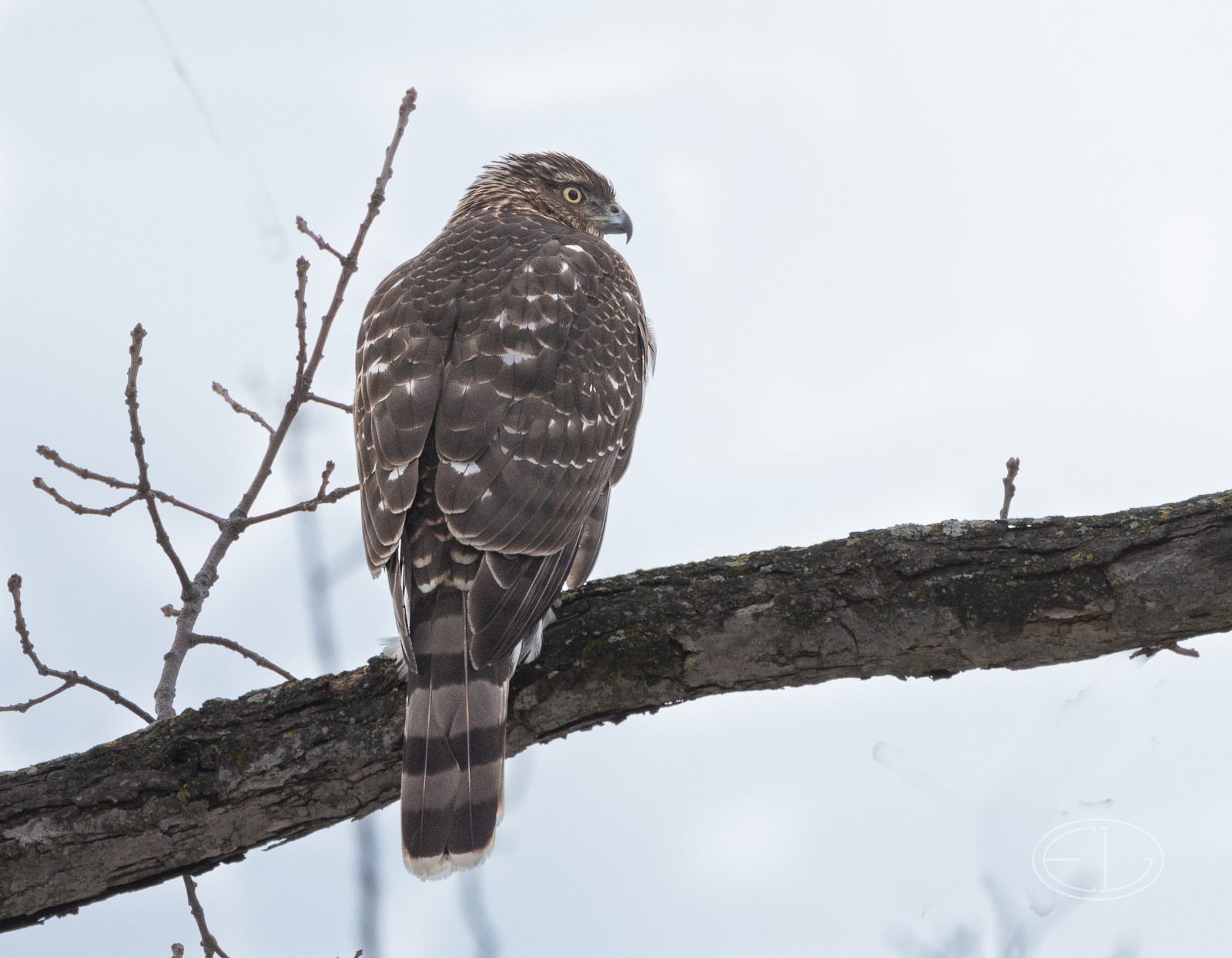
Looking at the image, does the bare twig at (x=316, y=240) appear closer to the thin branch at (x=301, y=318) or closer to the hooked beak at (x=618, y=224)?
the thin branch at (x=301, y=318)

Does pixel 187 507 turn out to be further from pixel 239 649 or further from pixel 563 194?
pixel 563 194

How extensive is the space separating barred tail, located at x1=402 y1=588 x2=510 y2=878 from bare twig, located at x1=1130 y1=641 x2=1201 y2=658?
5.54 ft

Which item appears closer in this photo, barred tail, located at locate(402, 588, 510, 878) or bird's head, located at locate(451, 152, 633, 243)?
barred tail, located at locate(402, 588, 510, 878)

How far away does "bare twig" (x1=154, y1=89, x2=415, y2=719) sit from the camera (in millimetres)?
3949

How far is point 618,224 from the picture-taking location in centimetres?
643

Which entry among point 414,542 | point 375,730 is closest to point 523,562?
point 414,542

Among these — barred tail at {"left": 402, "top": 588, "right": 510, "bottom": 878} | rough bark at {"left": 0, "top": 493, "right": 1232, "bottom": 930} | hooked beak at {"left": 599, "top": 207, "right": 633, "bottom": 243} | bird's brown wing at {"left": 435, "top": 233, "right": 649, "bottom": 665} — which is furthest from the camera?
hooked beak at {"left": 599, "top": 207, "right": 633, "bottom": 243}

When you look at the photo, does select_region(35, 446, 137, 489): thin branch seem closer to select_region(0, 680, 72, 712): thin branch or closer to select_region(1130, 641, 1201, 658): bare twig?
select_region(0, 680, 72, 712): thin branch

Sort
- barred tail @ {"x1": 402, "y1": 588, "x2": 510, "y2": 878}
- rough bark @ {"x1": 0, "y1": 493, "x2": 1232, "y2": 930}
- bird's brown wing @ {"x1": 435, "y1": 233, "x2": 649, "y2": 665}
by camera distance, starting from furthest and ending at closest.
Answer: bird's brown wing @ {"x1": 435, "y1": 233, "x2": 649, "y2": 665} < barred tail @ {"x1": 402, "y1": 588, "x2": 510, "y2": 878} < rough bark @ {"x1": 0, "y1": 493, "x2": 1232, "y2": 930}

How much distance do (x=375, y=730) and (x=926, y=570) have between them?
1.54 metres

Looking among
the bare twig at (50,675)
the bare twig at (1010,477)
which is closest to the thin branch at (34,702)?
the bare twig at (50,675)

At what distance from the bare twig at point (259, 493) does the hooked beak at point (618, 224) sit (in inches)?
96.1

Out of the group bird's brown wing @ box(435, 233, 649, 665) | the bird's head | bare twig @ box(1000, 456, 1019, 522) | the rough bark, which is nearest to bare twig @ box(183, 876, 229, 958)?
the rough bark

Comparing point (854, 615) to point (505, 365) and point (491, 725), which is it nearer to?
point (491, 725)
